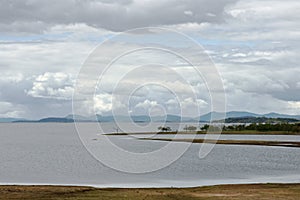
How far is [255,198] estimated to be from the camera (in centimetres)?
3512

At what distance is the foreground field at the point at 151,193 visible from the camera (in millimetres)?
35906

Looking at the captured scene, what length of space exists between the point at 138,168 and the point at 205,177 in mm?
13779

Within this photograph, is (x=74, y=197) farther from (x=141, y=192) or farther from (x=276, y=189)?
(x=276, y=189)

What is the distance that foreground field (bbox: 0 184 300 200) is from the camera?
35.9 metres

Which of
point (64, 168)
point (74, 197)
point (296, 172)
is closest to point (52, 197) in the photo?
point (74, 197)

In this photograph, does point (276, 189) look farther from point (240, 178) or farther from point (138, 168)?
point (138, 168)

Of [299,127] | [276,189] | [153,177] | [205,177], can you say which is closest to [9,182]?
[153,177]

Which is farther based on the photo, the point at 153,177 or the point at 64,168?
the point at 64,168

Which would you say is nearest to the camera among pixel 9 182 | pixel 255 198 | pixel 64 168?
pixel 255 198

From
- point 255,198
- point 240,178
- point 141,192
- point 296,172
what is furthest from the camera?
point 296,172

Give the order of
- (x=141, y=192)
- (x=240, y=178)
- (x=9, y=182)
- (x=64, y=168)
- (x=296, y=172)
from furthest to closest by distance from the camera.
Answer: (x=64, y=168) → (x=296, y=172) → (x=240, y=178) → (x=9, y=182) → (x=141, y=192)

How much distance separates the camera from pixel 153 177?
187 ft

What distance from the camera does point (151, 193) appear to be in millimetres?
38312

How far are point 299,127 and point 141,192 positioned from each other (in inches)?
6563
